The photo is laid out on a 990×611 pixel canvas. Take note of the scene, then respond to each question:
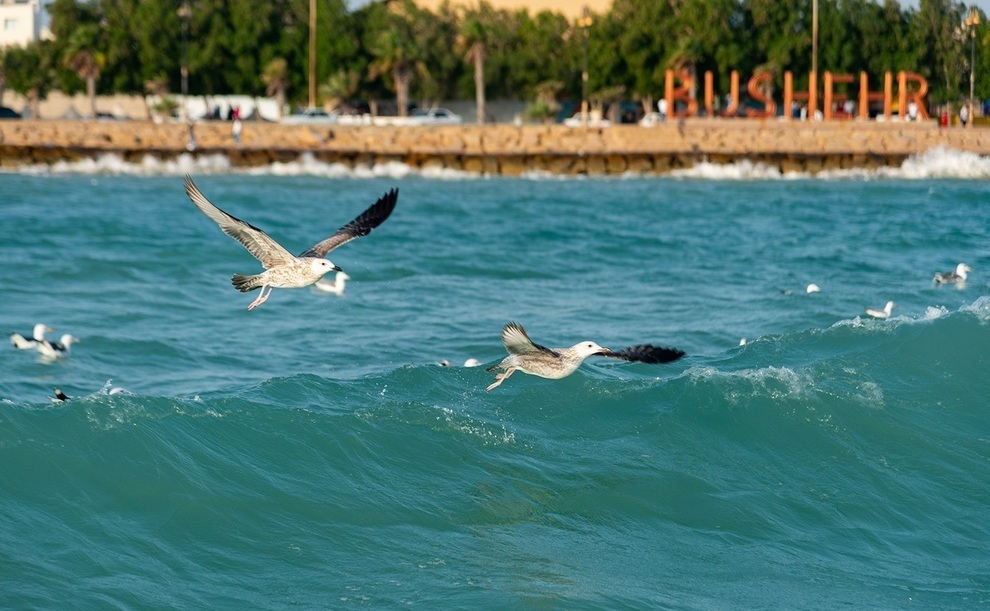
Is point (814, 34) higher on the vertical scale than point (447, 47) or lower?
lower

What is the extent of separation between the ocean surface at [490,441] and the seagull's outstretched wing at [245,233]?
4.52ft

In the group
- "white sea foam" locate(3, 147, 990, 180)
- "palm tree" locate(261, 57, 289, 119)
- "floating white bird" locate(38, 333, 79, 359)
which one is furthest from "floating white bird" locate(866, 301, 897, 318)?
"palm tree" locate(261, 57, 289, 119)

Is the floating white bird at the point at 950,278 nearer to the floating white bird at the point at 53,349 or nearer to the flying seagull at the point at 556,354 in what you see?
the flying seagull at the point at 556,354

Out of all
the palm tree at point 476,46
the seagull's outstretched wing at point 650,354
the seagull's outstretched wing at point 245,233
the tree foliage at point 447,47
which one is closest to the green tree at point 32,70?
the tree foliage at point 447,47

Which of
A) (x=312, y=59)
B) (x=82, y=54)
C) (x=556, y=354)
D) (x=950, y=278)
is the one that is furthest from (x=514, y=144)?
(x=556, y=354)

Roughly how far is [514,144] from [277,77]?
885 inches

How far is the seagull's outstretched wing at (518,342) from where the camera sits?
9562 millimetres

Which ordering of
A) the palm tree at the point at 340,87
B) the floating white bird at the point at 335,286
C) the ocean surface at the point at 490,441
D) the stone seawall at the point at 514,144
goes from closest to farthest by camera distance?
1. the ocean surface at the point at 490,441
2. the floating white bird at the point at 335,286
3. the stone seawall at the point at 514,144
4. the palm tree at the point at 340,87

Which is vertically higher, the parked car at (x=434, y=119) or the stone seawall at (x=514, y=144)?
the parked car at (x=434, y=119)

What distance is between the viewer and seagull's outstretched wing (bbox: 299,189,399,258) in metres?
11.7

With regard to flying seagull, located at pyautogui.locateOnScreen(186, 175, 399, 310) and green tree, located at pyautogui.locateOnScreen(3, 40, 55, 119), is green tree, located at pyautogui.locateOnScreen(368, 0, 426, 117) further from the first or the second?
flying seagull, located at pyautogui.locateOnScreen(186, 175, 399, 310)

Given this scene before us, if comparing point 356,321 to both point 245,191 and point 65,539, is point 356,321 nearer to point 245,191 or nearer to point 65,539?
point 65,539

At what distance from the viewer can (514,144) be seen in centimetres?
5000

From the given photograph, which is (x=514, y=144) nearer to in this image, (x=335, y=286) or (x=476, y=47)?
(x=476, y=47)
